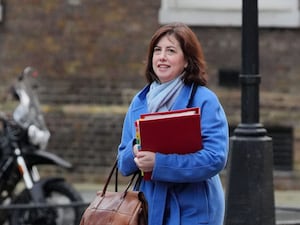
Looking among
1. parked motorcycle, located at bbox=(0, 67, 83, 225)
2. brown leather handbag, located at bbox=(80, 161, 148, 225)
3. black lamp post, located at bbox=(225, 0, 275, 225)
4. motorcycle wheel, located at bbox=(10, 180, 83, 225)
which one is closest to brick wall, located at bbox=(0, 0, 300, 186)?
parked motorcycle, located at bbox=(0, 67, 83, 225)

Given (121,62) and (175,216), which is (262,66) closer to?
(121,62)

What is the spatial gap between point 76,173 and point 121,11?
2.36 m

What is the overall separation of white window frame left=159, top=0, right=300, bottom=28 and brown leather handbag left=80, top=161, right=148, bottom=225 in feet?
28.9

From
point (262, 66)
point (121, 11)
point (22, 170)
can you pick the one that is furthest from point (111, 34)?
point (22, 170)

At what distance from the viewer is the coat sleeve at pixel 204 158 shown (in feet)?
13.3

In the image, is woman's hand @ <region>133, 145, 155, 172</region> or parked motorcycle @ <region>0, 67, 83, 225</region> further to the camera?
parked motorcycle @ <region>0, 67, 83, 225</region>

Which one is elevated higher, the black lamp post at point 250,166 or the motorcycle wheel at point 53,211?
the black lamp post at point 250,166

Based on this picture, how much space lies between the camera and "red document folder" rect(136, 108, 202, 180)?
4074mm

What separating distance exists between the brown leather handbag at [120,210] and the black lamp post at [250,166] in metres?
2.68

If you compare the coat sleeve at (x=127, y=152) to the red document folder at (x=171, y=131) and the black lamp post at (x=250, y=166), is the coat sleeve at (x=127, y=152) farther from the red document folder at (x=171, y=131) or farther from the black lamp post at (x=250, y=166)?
the black lamp post at (x=250, y=166)

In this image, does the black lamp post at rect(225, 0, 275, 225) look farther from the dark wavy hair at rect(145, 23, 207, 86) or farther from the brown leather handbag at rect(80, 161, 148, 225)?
the brown leather handbag at rect(80, 161, 148, 225)

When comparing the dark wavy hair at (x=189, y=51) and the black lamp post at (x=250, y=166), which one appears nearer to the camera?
the dark wavy hair at (x=189, y=51)

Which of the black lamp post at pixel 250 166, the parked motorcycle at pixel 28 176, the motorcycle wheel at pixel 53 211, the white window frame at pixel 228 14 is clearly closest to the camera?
the black lamp post at pixel 250 166

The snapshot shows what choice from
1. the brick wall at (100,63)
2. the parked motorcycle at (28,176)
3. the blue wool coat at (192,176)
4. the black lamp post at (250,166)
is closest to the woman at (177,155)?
the blue wool coat at (192,176)
